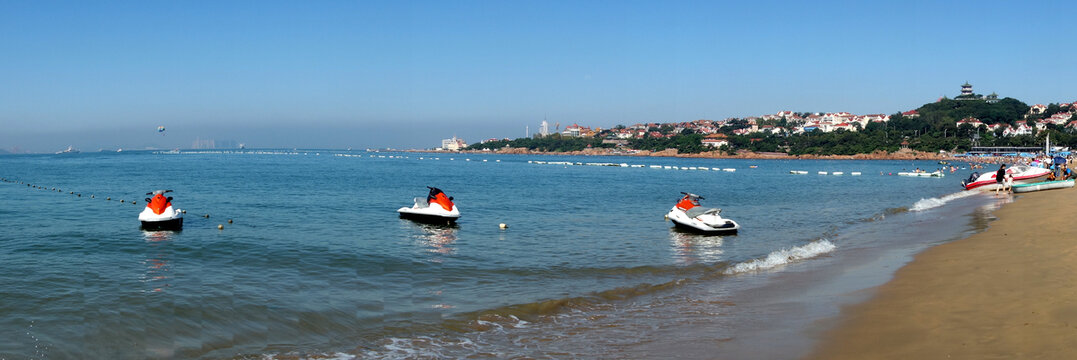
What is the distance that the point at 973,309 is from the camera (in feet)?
31.2

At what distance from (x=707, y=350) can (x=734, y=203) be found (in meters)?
28.9

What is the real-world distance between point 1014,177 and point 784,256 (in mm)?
33789

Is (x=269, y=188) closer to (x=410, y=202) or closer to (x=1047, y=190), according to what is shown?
(x=410, y=202)

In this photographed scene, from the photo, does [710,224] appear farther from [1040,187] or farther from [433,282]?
[1040,187]

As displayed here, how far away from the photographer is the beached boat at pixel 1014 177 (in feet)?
131

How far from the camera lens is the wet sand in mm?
7676

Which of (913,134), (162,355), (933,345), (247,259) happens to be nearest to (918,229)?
A: (933,345)

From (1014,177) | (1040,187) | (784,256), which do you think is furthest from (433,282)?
(1014,177)

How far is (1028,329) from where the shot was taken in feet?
26.7

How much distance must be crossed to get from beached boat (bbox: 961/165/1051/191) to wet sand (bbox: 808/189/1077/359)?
27710 mm

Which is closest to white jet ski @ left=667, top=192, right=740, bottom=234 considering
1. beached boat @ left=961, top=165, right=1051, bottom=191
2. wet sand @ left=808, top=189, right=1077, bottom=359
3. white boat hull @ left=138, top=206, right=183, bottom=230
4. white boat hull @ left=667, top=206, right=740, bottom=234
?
white boat hull @ left=667, top=206, right=740, bottom=234

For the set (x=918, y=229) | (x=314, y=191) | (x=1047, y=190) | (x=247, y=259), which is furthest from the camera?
(x=314, y=191)

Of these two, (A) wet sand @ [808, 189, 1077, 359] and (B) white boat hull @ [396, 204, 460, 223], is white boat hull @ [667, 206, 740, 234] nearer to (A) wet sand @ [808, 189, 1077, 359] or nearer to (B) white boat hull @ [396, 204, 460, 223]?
(A) wet sand @ [808, 189, 1077, 359]


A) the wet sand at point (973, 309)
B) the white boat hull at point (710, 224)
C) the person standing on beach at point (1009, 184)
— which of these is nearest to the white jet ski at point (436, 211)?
the white boat hull at point (710, 224)
